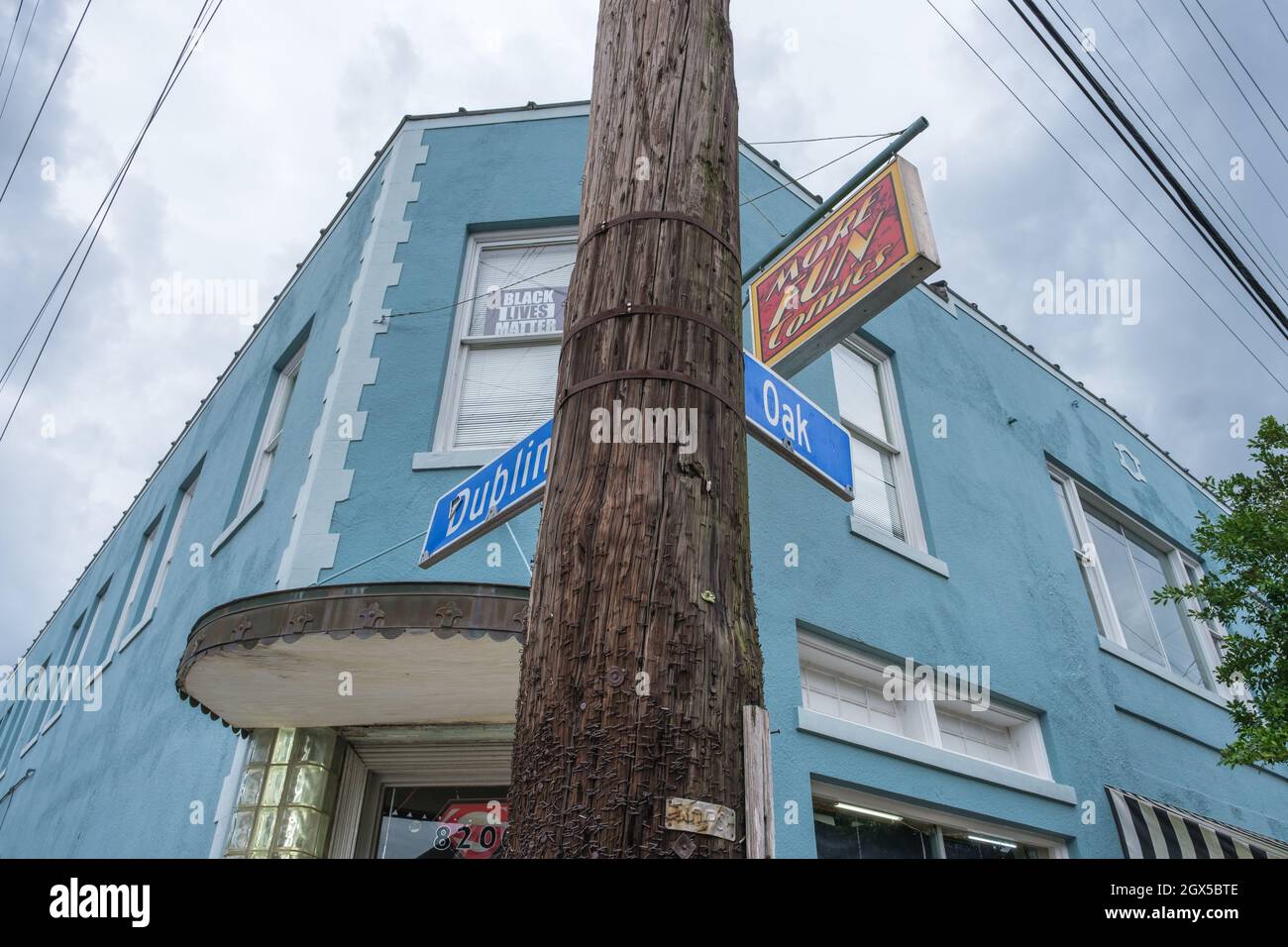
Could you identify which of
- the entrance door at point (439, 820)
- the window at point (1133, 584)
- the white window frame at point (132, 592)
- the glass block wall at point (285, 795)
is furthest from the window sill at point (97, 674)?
the window at point (1133, 584)

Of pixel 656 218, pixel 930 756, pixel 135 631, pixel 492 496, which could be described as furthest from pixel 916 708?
pixel 135 631

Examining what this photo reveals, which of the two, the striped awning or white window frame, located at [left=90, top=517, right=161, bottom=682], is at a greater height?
white window frame, located at [left=90, top=517, right=161, bottom=682]

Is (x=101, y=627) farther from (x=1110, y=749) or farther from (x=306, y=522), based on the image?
(x=1110, y=749)

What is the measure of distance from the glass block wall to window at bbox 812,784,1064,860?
119 inches

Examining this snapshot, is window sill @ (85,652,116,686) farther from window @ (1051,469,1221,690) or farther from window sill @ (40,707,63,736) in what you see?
window @ (1051,469,1221,690)

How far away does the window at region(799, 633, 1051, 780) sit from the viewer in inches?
261

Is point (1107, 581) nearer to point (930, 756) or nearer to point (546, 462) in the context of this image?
point (930, 756)

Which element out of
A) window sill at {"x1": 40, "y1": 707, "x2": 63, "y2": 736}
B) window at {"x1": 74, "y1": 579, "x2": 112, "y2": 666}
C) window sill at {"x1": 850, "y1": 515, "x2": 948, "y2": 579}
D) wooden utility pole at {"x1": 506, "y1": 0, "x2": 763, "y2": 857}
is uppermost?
window at {"x1": 74, "y1": 579, "x2": 112, "y2": 666}

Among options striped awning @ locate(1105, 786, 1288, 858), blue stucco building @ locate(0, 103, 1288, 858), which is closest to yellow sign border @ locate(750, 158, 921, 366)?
blue stucco building @ locate(0, 103, 1288, 858)

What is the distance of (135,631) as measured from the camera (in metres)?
9.06

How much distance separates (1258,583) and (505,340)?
6174 mm

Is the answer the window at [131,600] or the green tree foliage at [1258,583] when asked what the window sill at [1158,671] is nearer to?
the green tree foliage at [1258,583]

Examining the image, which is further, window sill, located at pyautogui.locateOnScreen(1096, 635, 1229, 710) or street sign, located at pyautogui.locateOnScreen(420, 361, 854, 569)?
window sill, located at pyautogui.locateOnScreen(1096, 635, 1229, 710)

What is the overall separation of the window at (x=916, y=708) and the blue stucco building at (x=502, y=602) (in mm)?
30
